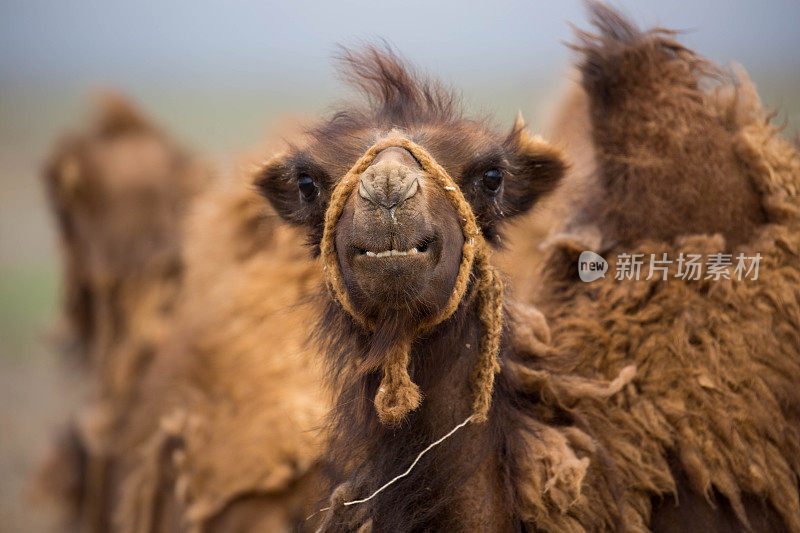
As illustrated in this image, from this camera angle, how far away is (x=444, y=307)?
273 centimetres

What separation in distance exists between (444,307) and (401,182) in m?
0.46

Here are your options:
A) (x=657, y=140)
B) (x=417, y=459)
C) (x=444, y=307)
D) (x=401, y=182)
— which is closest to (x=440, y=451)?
(x=417, y=459)

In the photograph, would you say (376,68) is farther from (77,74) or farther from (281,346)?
(77,74)

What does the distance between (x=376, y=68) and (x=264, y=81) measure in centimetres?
6768

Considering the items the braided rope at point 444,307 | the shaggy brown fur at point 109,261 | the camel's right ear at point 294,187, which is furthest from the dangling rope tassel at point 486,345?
the shaggy brown fur at point 109,261

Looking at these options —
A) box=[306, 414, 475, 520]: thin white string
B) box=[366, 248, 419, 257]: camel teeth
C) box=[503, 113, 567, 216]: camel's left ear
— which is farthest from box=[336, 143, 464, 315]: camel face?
box=[503, 113, 567, 216]: camel's left ear

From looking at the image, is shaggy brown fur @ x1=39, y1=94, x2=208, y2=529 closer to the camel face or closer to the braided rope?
the braided rope

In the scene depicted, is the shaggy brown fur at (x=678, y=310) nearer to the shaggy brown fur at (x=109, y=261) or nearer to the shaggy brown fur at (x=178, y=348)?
the shaggy brown fur at (x=178, y=348)

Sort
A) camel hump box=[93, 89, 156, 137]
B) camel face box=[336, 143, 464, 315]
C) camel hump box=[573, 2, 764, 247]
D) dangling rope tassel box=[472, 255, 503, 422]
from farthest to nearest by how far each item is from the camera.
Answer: camel hump box=[93, 89, 156, 137]
camel hump box=[573, 2, 764, 247]
dangling rope tassel box=[472, 255, 503, 422]
camel face box=[336, 143, 464, 315]

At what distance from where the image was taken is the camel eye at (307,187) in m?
3.06

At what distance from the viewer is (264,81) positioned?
68562 mm

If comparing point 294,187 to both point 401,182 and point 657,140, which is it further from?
point 657,140

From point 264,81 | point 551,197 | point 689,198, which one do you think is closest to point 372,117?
point 551,197

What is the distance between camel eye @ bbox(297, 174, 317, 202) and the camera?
306 cm
